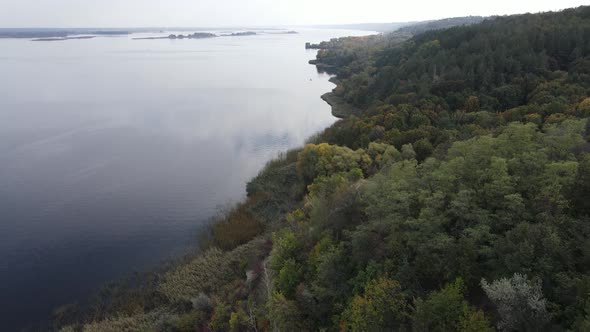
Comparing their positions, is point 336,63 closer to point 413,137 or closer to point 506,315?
point 413,137

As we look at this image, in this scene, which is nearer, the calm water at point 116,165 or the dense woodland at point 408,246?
the dense woodland at point 408,246

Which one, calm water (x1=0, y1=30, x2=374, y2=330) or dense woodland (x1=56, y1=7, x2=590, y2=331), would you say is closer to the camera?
dense woodland (x1=56, y1=7, x2=590, y2=331)

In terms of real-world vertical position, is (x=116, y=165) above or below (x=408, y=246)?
below

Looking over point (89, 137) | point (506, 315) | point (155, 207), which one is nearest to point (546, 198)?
point (506, 315)
